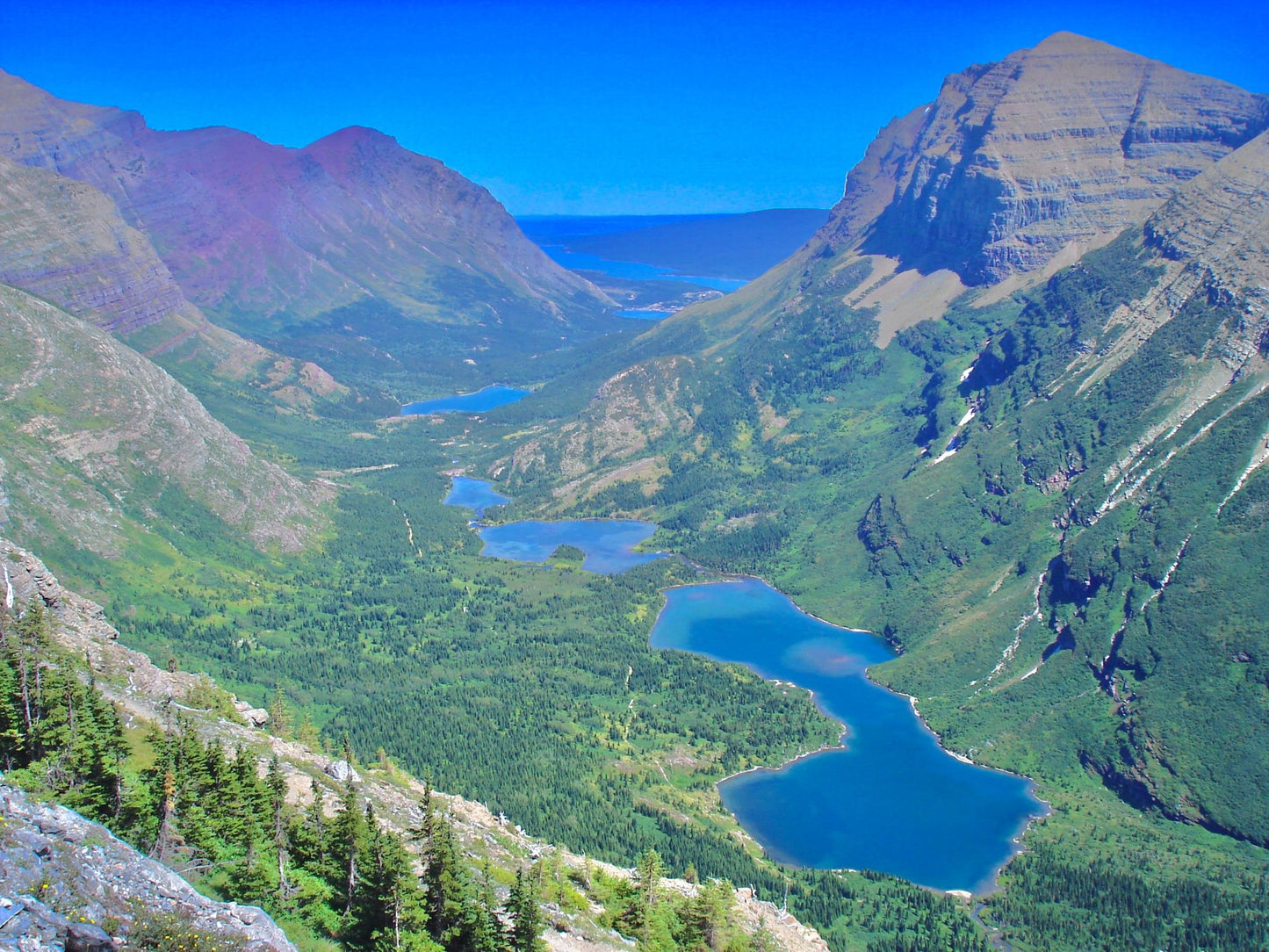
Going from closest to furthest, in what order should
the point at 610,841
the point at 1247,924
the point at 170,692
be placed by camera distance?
1. the point at 170,692
2. the point at 1247,924
3. the point at 610,841

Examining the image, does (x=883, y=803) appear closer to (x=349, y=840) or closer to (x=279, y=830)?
(x=349, y=840)

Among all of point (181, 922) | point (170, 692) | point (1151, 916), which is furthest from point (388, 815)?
point (1151, 916)

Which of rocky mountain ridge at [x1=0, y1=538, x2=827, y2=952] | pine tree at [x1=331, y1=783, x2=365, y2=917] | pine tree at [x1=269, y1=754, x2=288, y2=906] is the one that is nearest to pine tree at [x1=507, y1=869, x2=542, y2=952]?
rocky mountain ridge at [x1=0, y1=538, x2=827, y2=952]

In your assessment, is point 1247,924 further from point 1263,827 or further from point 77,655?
point 77,655

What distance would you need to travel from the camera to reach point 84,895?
39844 mm

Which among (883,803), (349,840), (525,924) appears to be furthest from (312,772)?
(883,803)

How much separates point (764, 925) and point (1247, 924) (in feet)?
175

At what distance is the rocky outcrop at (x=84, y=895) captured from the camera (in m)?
37.5

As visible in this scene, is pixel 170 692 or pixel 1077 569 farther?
pixel 1077 569

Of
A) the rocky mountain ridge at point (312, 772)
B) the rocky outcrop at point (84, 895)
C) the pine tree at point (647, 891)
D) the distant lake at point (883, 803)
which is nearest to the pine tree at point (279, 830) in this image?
the rocky mountain ridge at point (312, 772)

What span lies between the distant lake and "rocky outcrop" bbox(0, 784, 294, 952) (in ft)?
296

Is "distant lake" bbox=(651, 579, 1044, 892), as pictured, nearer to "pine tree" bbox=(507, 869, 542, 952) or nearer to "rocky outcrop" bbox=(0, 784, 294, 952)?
"pine tree" bbox=(507, 869, 542, 952)

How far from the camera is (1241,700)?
139500mm

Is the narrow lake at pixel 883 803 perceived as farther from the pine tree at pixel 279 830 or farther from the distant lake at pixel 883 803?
the pine tree at pixel 279 830
